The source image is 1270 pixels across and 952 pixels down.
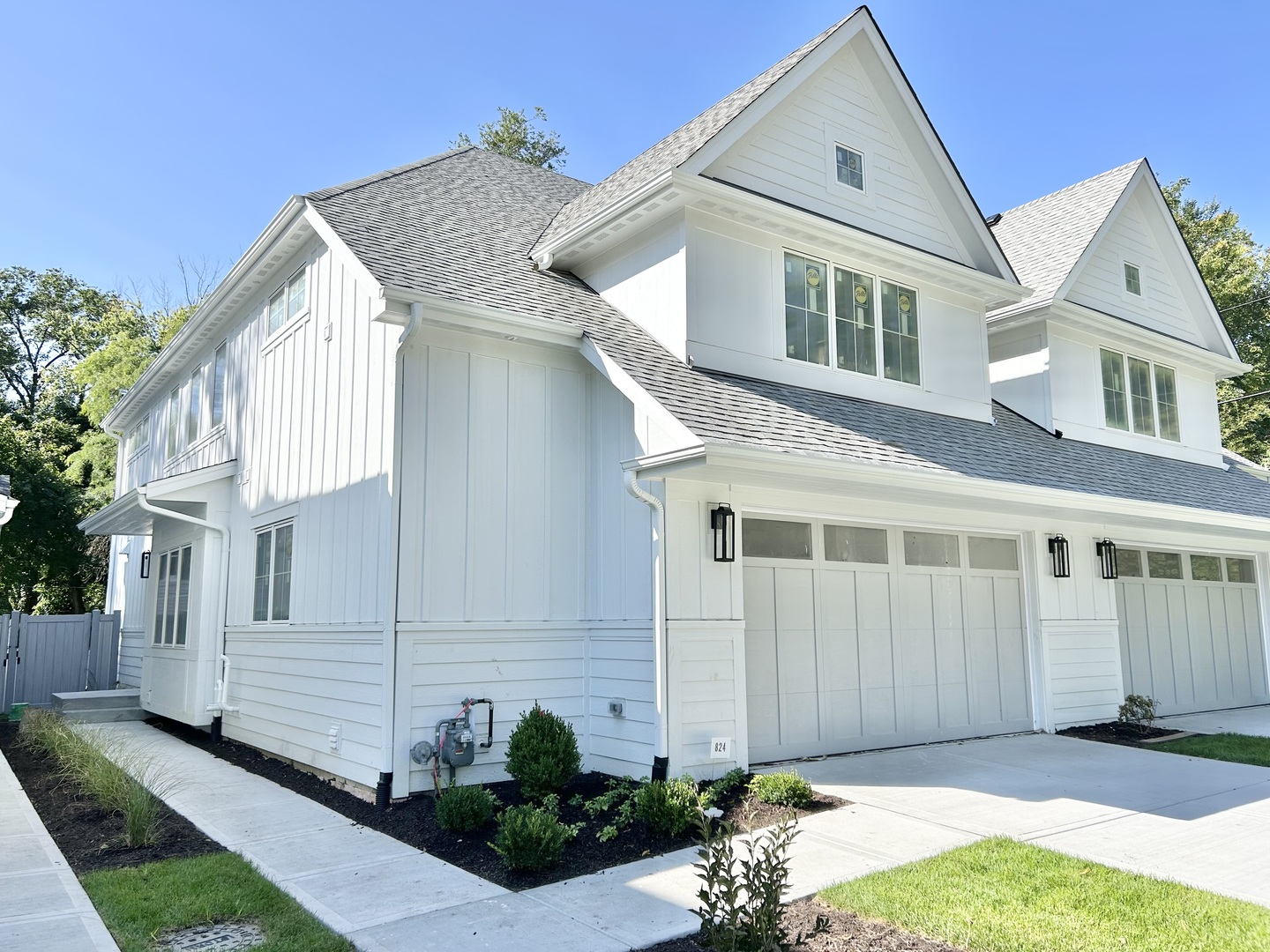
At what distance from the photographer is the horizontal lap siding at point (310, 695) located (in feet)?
24.0

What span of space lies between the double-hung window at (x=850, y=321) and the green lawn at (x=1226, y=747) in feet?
15.4

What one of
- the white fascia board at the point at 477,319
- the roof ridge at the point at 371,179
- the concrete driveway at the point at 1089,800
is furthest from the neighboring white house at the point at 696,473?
the concrete driveway at the point at 1089,800

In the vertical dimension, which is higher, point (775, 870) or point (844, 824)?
point (775, 870)

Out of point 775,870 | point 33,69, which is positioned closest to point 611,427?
point 775,870

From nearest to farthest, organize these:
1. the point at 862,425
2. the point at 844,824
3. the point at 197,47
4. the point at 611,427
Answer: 1. the point at 844,824
2. the point at 611,427
3. the point at 862,425
4. the point at 197,47

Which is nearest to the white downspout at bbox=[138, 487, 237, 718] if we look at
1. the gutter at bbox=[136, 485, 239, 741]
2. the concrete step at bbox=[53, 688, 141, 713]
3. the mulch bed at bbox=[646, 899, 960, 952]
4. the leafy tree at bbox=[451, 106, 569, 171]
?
the gutter at bbox=[136, 485, 239, 741]

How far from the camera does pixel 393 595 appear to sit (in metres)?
7.03

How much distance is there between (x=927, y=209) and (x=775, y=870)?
931cm

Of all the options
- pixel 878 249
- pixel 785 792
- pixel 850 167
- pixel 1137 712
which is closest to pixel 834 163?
pixel 850 167

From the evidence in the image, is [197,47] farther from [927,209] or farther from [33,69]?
[927,209]

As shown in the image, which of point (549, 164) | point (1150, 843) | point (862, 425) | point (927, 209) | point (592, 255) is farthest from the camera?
point (549, 164)

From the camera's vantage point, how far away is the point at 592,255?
969 cm

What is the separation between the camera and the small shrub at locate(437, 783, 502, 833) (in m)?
6.03

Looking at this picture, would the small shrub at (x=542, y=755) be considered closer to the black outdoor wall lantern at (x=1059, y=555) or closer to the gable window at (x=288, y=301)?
the gable window at (x=288, y=301)
